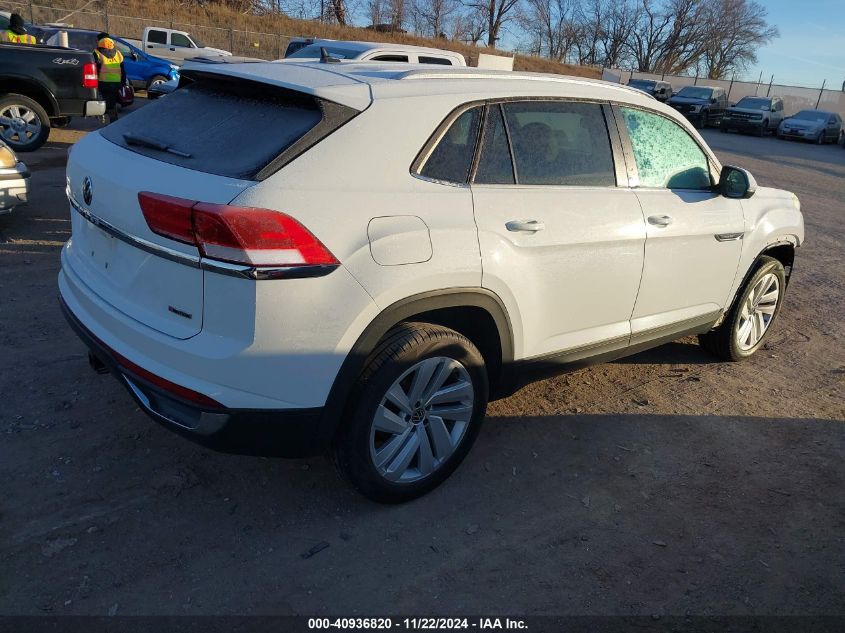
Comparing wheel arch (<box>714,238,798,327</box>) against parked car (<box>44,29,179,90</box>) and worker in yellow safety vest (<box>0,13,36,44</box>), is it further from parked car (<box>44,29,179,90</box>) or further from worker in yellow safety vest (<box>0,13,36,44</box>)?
parked car (<box>44,29,179,90</box>)

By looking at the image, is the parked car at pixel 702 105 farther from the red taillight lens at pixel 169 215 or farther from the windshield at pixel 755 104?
the red taillight lens at pixel 169 215

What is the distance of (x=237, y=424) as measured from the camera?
251cm

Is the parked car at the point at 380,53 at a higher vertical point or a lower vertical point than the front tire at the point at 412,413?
higher

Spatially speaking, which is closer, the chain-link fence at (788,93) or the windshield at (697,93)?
the windshield at (697,93)

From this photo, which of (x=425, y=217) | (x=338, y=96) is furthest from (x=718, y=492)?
(x=338, y=96)

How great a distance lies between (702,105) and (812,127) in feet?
16.8

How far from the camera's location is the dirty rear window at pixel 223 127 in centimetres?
257

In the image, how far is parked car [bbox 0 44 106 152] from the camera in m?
9.55

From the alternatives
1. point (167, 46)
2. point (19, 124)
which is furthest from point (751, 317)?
point (167, 46)

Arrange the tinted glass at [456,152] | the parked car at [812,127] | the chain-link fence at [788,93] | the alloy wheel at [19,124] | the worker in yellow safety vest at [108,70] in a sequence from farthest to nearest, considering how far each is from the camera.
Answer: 1. the chain-link fence at [788,93]
2. the parked car at [812,127]
3. the worker in yellow safety vest at [108,70]
4. the alloy wheel at [19,124]
5. the tinted glass at [456,152]

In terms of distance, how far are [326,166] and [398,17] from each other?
58296 millimetres

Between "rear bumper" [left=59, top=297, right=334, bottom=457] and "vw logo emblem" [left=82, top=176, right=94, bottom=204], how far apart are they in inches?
27.0

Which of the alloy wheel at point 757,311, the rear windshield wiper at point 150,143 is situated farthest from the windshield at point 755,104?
the rear windshield wiper at point 150,143

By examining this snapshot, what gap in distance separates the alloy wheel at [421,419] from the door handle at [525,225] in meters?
0.64
